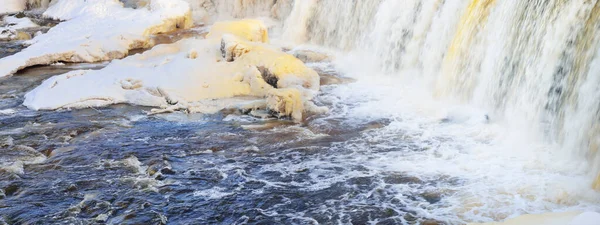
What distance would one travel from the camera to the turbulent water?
701 centimetres

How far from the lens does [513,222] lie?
514 centimetres

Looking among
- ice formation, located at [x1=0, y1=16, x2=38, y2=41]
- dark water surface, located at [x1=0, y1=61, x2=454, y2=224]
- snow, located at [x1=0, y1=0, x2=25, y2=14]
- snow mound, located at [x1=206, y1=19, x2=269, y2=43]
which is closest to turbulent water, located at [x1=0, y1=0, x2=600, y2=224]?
dark water surface, located at [x1=0, y1=61, x2=454, y2=224]

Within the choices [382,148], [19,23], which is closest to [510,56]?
[382,148]

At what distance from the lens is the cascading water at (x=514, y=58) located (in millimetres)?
8172

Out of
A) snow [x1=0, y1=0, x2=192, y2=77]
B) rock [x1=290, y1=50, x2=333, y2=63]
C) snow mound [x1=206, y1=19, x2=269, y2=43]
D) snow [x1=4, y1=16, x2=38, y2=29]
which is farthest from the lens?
snow [x1=4, y1=16, x2=38, y2=29]

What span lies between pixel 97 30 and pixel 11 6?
9997 mm

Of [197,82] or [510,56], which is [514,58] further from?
[197,82]

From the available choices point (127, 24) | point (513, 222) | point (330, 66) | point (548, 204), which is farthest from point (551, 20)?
point (127, 24)

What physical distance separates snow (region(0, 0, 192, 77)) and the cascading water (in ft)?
23.5

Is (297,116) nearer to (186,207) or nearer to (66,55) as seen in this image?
(186,207)

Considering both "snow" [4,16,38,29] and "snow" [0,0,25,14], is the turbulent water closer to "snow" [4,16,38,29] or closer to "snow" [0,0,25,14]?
"snow" [4,16,38,29]

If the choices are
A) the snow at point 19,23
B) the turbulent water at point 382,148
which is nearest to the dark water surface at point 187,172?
the turbulent water at point 382,148

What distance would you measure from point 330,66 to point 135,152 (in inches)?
276

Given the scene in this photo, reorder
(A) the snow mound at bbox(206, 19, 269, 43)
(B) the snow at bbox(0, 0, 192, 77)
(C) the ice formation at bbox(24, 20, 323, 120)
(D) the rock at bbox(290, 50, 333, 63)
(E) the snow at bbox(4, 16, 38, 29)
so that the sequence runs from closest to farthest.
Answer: (C) the ice formation at bbox(24, 20, 323, 120) < (A) the snow mound at bbox(206, 19, 269, 43) < (D) the rock at bbox(290, 50, 333, 63) < (B) the snow at bbox(0, 0, 192, 77) < (E) the snow at bbox(4, 16, 38, 29)
